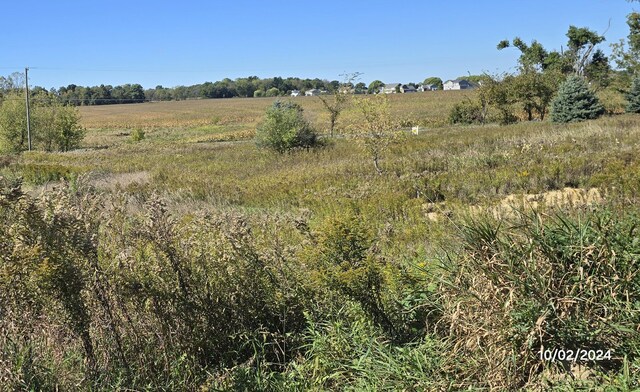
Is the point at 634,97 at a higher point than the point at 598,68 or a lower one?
lower

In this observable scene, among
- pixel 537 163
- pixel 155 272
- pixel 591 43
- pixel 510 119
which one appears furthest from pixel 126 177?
pixel 591 43

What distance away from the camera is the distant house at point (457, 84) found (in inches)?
5684

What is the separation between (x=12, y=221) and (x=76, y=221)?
411 millimetres

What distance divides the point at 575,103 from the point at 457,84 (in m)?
123

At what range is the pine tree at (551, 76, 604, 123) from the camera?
29.5m

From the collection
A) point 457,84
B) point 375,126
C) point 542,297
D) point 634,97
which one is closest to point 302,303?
point 542,297

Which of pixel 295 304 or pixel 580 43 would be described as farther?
pixel 580 43

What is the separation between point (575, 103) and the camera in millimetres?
29672

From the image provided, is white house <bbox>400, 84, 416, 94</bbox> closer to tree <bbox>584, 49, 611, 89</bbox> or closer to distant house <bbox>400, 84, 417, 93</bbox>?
distant house <bbox>400, 84, 417, 93</bbox>

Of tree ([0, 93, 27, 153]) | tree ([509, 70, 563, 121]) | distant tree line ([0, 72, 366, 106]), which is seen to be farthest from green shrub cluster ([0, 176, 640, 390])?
distant tree line ([0, 72, 366, 106])

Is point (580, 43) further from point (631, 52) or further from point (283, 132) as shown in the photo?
point (283, 132)

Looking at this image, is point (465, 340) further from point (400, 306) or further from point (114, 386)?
point (114, 386)

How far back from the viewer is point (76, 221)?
339cm

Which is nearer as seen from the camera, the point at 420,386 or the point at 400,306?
the point at 420,386
